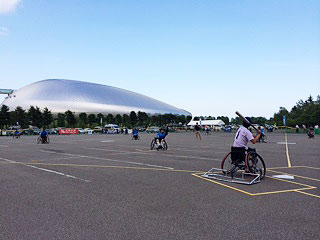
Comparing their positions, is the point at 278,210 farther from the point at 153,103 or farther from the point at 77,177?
the point at 153,103

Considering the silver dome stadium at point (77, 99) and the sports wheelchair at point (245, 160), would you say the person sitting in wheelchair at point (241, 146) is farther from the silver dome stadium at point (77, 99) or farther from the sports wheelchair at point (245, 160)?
the silver dome stadium at point (77, 99)

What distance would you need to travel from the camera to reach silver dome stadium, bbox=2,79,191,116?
13112 centimetres

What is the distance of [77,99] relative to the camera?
137m

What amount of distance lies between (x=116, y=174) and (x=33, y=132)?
183ft

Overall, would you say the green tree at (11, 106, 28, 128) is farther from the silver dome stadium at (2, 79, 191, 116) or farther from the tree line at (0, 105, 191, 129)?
the silver dome stadium at (2, 79, 191, 116)

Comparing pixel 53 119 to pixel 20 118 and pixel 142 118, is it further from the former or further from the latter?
pixel 142 118

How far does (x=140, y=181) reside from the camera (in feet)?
25.2

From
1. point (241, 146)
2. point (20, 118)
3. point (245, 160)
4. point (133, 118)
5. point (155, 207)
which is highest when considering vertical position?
point (133, 118)

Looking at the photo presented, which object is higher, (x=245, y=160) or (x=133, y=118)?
(x=133, y=118)

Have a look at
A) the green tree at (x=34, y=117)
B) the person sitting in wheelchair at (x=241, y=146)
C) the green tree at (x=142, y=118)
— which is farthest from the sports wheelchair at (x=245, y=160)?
the green tree at (x=142, y=118)

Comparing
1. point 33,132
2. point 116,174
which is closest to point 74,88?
point 33,132

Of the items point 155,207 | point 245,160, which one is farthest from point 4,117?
point 155,207

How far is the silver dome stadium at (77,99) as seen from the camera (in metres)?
131

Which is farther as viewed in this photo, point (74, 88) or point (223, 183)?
point (74, 88)
